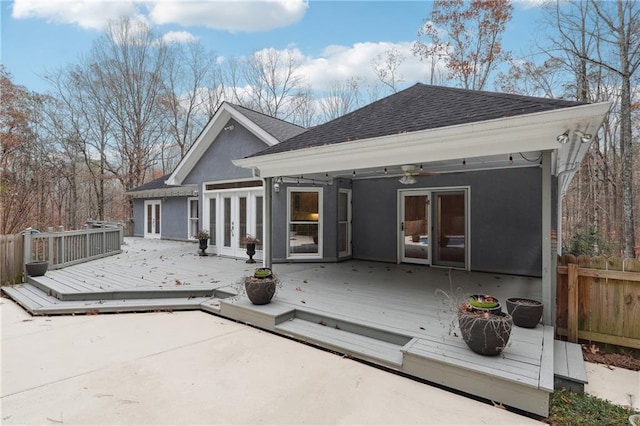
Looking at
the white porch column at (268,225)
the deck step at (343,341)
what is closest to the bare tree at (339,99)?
the white porch column at (268,225)

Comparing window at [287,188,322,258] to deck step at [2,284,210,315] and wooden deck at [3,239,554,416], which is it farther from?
deck step at [2,284,210,315]

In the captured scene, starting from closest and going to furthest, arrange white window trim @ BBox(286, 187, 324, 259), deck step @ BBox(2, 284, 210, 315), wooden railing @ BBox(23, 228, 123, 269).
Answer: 1. deck step @ BBox(2, 284, 210, 315)
2. wooden railing @ BBox(23, 228, 123, 269)
3. white window trim @ BBox(286, 187, 324, 259)

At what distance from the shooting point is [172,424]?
2604mm

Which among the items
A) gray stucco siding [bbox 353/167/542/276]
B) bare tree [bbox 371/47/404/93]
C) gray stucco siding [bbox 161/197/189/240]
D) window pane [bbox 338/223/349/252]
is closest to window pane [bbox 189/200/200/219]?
gray stucco siding [bbox 161/197/189/240]

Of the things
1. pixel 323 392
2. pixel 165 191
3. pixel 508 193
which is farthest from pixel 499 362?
pixel 165 191

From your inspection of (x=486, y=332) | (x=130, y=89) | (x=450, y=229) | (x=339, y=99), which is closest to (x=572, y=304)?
(x=486, y=332)

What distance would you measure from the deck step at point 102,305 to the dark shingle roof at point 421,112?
3351 mm

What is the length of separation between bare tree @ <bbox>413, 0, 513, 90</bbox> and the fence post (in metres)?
14.4

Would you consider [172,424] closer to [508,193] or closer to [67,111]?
[508,193]

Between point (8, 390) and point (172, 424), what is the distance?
6.33ft

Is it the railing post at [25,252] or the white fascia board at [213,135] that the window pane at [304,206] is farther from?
the railing post at [25,252]

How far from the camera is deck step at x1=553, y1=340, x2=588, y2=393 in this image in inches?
124

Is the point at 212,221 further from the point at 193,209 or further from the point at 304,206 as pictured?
the point at 193,209

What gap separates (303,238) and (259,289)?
4212mm
